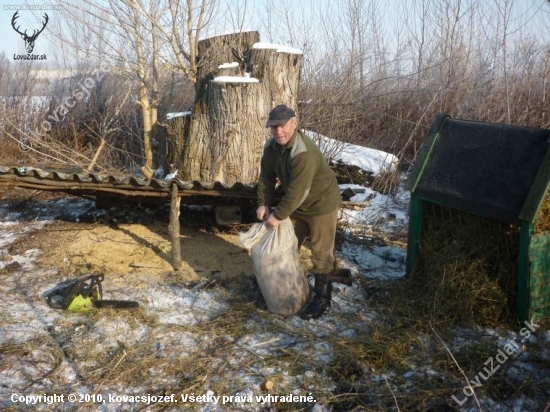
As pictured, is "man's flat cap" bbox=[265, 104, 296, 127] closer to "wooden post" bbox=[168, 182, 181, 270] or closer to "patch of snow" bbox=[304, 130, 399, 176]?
"wooden post" bbox=[168, 182, 181, 270]

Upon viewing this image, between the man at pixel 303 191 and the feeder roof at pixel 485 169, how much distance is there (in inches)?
36.7

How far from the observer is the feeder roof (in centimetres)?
371

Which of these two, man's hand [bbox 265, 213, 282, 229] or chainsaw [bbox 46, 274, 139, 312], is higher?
man's hand [bbox 265, 213, 282, 229]

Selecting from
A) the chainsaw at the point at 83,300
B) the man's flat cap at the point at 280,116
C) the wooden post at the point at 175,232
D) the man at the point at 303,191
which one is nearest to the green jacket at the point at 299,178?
the man at the point at 303,191

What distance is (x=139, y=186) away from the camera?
5.12 metres

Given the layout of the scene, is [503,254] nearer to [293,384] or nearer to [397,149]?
[293,384]

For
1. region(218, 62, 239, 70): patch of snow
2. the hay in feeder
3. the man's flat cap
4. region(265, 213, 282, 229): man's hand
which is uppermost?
region(218, 62, 239, 70): patch of snow

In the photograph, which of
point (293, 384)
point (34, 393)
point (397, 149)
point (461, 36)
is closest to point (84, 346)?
point (34, 393)

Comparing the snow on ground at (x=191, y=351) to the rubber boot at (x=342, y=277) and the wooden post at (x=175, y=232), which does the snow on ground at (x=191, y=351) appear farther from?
the wooden post at (x=175, y=232)

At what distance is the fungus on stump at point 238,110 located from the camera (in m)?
6.22

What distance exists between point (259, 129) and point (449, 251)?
9.85 feet

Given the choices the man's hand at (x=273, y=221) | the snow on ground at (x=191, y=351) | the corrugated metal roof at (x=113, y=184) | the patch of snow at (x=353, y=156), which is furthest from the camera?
the patch of snow at (x=353, y=156)

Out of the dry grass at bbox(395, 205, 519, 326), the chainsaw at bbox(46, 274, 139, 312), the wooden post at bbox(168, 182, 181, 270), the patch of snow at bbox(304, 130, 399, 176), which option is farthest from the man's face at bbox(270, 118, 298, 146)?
Answer: the patch of snow at bbox(304, 130, 399, 176)

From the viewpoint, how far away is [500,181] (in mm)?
3932
